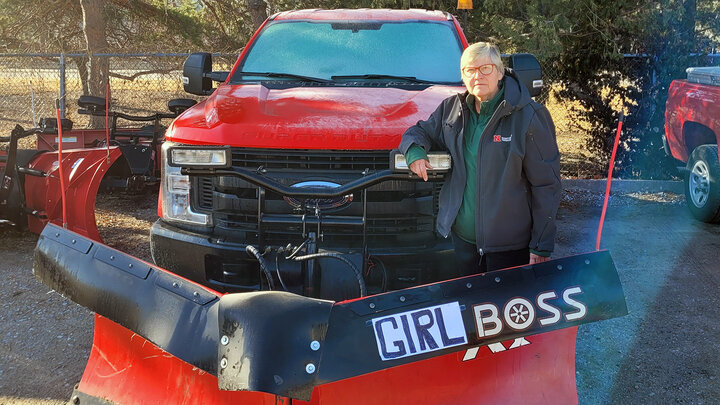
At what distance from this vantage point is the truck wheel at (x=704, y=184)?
268 inches

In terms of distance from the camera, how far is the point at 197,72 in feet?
15.2

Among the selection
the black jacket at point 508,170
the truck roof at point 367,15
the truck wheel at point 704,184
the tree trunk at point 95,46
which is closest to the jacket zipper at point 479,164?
the black jacket at point 508,170

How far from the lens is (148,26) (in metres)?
13.9

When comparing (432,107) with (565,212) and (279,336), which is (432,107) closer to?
(279,336)

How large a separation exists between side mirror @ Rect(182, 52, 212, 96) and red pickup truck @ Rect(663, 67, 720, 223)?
192 inches

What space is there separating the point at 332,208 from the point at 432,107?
0.80m

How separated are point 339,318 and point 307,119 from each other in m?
1.35

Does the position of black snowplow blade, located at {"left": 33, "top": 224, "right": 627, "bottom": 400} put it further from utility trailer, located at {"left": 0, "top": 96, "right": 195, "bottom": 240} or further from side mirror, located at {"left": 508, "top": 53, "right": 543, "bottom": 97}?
utility trailer, located at {"left": 0, "top": 96, "right": 195, "bottom": 240}

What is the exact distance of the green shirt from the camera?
113 inches

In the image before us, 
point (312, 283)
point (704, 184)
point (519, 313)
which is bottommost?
point (704, 184)

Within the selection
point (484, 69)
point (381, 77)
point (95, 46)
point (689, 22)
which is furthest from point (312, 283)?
point (95, 46)

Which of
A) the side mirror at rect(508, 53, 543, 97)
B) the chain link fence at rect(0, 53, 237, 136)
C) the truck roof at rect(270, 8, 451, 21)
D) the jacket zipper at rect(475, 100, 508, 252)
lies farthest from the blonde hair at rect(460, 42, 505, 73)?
the chain link fence at rect(0, 53, 237, 136)

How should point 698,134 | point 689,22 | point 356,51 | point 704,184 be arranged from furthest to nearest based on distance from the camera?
point 689,22, point 698,134, point 704,184, point 356,51

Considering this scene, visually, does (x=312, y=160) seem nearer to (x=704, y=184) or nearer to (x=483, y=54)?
(x=483, y=54)
